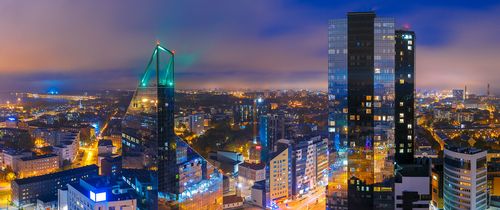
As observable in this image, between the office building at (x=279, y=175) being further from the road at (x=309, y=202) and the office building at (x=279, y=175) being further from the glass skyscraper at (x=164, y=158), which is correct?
Answer: the glass skyscraper at (x=164, y=158)

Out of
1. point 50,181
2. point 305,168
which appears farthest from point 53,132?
point 305,168

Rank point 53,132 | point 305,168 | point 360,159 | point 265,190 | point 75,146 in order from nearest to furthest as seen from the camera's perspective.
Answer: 1. point 360,159
2. point 265,190
3. point 305,168
4. point 75,146
5. point 53,132

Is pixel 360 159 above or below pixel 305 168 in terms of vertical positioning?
above

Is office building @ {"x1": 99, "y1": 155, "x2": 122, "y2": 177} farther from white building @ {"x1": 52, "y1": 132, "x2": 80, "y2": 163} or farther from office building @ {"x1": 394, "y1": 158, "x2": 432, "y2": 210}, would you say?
office building @ {"x1": 394, "y1": 158, "x2": 432, "y2": 210}

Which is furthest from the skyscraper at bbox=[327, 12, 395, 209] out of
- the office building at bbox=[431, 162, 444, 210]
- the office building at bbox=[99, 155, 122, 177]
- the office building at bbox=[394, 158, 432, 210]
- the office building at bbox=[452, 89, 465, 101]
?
the office building at bbox=[452, 89, 465, 101]

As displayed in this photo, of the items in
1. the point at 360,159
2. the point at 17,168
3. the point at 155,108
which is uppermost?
the point at 155,108

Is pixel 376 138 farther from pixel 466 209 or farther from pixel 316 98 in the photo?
pixel 316 98

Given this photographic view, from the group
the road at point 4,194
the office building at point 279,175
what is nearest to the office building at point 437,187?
the office building at point 279,175
